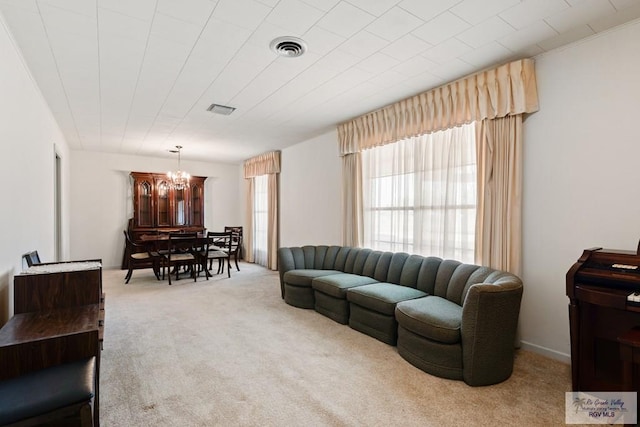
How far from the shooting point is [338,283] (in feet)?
11.7

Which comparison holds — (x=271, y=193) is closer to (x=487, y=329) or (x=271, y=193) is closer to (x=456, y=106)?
(x=456, y=106)

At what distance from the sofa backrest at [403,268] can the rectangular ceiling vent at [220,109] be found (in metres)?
2.00

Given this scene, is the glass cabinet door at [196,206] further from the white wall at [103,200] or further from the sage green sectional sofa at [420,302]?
the sage green sectional sofa at [420,302]

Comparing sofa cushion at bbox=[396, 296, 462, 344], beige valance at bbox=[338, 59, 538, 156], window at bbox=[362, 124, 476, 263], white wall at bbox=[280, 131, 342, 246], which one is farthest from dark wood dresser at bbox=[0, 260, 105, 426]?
white wall at bbox=[280, 131, 342, 246]

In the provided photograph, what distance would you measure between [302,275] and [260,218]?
151 inches

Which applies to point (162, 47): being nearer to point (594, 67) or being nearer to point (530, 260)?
point (594, 67)

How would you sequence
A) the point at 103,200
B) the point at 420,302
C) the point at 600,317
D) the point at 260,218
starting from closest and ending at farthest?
1. the point at 600,317
2. the point at 420,302
3. the point at 103,200
4. the point at 260,218

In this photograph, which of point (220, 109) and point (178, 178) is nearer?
point (220, 109)

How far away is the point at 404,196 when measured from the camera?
389 centimetres

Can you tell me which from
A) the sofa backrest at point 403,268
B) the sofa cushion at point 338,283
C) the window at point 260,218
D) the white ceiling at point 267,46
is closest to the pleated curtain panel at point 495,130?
the white ceiling at point 267,46

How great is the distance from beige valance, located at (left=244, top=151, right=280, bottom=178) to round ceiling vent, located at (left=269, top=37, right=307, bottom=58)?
4.09 metres

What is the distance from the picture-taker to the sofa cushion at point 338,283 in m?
3.47

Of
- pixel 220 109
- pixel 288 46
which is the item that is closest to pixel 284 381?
pixel 288 46

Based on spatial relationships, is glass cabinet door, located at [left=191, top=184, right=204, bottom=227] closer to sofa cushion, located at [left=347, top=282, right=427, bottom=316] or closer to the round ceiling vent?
sofa cushion, located at [left=347, top=282, right=427, bottom=316]
